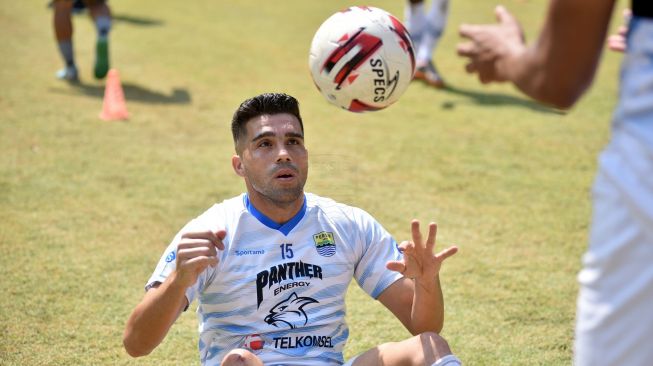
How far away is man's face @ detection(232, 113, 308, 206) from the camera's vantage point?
3.75 m

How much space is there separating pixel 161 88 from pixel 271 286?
7.18 m

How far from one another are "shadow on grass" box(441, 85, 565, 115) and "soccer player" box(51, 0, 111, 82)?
4154 mm

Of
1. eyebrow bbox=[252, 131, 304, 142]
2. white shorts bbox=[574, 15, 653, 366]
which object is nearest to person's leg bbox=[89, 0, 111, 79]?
eyebrow bbox=[252, 131, 304, 142]

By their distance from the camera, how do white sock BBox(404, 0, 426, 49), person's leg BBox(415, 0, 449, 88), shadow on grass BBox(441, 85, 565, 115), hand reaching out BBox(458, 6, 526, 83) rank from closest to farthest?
hand reaching out BBox(458, 6, 526, 83)
shadow on grass BBox(441, 85, 565, 115)
white sock BBox(404, 0, 426, 49)
person's leg BBox(415, 0, 449, 88)

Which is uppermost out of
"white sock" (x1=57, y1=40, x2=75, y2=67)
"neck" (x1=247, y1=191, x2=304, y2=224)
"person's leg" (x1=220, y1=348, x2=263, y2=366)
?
"neck" (x1=247, y1=191, x2=304, y2=224)

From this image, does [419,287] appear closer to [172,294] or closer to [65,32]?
[172,294]

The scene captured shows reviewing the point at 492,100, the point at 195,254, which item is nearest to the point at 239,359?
the point at 195,254

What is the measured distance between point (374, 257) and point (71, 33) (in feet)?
24.8

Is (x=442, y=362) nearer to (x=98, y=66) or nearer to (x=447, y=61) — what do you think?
(x=98, y=66)

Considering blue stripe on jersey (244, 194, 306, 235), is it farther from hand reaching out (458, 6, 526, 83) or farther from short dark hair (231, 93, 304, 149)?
hand reaching out (458, 6, 526, 83)

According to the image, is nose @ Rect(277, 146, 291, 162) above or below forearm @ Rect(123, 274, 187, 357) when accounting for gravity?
above

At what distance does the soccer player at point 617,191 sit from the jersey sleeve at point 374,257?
1.59 metres

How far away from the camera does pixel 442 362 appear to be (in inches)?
130

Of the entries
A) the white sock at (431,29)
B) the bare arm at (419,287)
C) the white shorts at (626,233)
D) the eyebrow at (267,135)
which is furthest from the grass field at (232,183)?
the white shorts at (626,233)
